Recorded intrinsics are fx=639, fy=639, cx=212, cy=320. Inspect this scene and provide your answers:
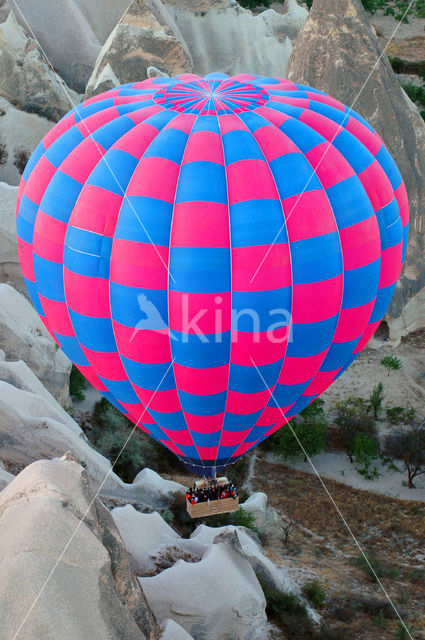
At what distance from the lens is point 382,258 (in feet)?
27.1

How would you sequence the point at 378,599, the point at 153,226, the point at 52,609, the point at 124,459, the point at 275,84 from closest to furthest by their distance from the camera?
the point at 52,609, the point at 153,226, the point at 275,84, the point at 378,599, the point at 124,459

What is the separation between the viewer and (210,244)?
22.2 ft

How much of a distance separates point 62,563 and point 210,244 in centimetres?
343

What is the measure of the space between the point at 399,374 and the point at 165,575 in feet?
32.5

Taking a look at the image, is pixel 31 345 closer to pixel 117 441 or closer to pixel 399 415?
pixel 117 441

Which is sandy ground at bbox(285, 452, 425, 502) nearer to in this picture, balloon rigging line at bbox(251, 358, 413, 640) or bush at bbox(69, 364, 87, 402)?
balloon rigging line at bbox(251, 358, 413, 640)

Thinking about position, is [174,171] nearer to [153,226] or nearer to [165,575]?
[153,226]

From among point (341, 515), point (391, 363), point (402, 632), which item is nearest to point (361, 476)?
point (341, 515)

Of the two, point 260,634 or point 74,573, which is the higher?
point 74,573

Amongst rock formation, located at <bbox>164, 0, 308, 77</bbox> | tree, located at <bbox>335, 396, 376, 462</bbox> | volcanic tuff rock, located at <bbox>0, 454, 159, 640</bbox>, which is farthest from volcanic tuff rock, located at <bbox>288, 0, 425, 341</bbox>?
volcanic tuff rock, located at <bbox>0, 454, 159, 640</bbox>

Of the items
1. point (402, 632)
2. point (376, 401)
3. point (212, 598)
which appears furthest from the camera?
point (376, 401)

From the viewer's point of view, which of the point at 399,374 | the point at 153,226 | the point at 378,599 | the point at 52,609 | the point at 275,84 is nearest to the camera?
the point at 52,609

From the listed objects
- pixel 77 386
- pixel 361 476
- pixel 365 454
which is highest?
pixel 365 454

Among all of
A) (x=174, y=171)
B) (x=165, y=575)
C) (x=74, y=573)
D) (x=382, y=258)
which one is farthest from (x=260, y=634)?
(x=174, y=171)
